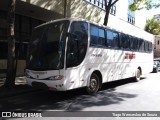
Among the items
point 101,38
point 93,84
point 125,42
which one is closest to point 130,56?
point 125,42

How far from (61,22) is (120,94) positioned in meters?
4.07

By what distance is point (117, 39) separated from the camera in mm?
13789

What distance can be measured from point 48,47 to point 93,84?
2.86m

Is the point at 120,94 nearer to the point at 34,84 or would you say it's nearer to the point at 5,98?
the point at 34,84

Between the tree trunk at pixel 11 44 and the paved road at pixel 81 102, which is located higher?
the tree trunk at pixel 11 44

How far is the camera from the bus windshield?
9492 mm

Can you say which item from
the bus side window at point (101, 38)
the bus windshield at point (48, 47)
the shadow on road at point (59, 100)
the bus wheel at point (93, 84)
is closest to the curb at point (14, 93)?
the shadow on road at point (59, 100)

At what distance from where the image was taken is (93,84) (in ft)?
37.6

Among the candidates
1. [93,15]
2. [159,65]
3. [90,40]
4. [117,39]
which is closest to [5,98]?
[90,40]

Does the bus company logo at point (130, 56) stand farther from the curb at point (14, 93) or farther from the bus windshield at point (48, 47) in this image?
the bus windshield at point (48, 47)

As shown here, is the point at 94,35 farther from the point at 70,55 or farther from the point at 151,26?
the point at 151,26

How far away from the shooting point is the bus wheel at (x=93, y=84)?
1118 centimetres

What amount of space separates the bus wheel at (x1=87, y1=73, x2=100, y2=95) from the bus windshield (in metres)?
2.26

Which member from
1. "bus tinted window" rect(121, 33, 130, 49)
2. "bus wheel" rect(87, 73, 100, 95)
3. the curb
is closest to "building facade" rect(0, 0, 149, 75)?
"bus tinted window" rect(121, 33, 130, 49)
